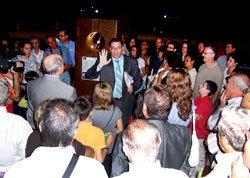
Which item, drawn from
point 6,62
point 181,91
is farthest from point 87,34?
point 181,91

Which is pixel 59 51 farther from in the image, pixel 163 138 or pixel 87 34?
pixel 163 138

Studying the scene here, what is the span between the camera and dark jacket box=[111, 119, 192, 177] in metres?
1.58

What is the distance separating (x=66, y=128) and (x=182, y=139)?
0.89m

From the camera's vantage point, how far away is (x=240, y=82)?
2439mm

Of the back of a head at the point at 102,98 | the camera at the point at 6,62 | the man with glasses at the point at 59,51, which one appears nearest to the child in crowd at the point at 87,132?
the back of a head at the point at 102,98

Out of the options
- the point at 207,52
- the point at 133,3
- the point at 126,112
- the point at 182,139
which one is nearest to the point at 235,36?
the point at 133,3

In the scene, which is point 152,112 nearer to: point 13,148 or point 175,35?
point 13,148

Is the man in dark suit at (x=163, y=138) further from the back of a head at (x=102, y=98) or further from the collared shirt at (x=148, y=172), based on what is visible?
the back of a head at (x=102, y=98)

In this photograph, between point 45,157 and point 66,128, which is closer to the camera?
point 45,157

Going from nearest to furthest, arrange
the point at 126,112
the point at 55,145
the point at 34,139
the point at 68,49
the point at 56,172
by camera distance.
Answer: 1. the point at 56,172
2. the point at 55,145
3. the point at 34,139
4. the point at 126,112
5. the point at 68,49

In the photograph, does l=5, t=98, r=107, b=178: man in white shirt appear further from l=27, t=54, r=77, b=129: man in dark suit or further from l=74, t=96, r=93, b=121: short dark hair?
l=27, t=54, r=77, b=129: man in dark suit

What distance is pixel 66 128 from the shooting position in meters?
1.22

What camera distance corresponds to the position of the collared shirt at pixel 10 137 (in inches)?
67.3

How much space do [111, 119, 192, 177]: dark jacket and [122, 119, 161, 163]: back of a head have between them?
39cm
